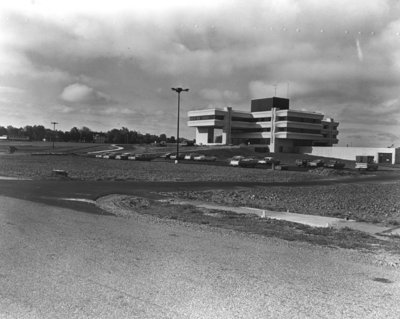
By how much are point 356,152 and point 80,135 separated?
73.9 m

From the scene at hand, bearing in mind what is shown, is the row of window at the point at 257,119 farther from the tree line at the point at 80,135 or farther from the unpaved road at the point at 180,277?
the unpaved road at the point at 180,277

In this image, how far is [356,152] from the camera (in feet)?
368

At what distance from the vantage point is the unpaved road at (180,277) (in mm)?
4754

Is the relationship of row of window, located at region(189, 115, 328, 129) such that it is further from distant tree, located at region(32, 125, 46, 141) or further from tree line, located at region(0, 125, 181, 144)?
distant tree, located at region(32, 125, 46, 141)

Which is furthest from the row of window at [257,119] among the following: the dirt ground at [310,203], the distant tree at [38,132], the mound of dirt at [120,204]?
the mound of dirt at [120,204]

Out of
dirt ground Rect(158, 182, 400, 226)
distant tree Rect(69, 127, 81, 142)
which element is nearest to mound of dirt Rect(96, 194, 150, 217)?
dirt ground Rect(158, 182, 400, 226)

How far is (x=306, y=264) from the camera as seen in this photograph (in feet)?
23.0

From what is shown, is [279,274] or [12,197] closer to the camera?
[279,274]

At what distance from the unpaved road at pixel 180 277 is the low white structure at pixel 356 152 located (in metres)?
104

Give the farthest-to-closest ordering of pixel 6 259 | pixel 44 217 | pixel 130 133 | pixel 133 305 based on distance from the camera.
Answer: pixel 130 133 → pixel 44 217 → pixel 6 259 → pixel 133 305

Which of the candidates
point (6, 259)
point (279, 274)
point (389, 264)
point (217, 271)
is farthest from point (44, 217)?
point (389, 264)

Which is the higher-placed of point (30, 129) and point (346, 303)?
point (30, 129)

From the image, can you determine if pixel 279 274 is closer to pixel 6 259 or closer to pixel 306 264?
pixel 306 264

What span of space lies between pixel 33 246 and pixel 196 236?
133 inches
